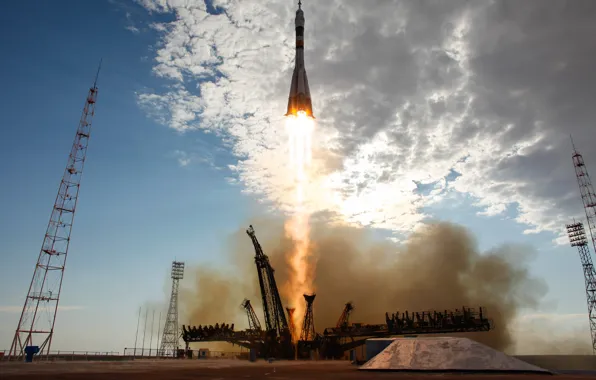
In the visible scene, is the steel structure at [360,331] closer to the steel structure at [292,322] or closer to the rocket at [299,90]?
the steel structure at [292,322]

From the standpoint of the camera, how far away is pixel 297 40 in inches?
2906

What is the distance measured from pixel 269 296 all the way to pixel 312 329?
40.8 ft

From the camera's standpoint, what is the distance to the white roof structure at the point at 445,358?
3659 cm

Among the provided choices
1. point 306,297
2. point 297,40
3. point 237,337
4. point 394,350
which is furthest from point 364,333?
point 297,40

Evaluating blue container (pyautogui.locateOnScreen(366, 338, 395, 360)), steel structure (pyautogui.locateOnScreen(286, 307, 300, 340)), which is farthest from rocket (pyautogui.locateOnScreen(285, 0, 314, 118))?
steel structure (pyautogui.locateOnScreen(286, 307, 300, 340))

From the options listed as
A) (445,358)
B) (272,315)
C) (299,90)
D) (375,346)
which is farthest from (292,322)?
(445,358)

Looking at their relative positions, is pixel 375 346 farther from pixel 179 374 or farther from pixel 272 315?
pixel 272 315

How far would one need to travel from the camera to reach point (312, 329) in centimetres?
9731

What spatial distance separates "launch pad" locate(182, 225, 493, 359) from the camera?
85.2 metres

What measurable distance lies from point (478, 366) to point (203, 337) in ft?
295

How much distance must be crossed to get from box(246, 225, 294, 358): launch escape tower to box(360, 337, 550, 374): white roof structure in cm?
5576

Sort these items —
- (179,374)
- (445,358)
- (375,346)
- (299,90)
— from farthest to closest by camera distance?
1. (299,90)
2. (375,346)
3. (445,358)
4. (179,374)

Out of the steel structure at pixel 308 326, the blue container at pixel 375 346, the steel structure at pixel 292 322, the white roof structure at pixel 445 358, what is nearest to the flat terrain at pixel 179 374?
the white roof structure at pixel 445 358

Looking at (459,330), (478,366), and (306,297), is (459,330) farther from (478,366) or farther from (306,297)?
(478,366)
